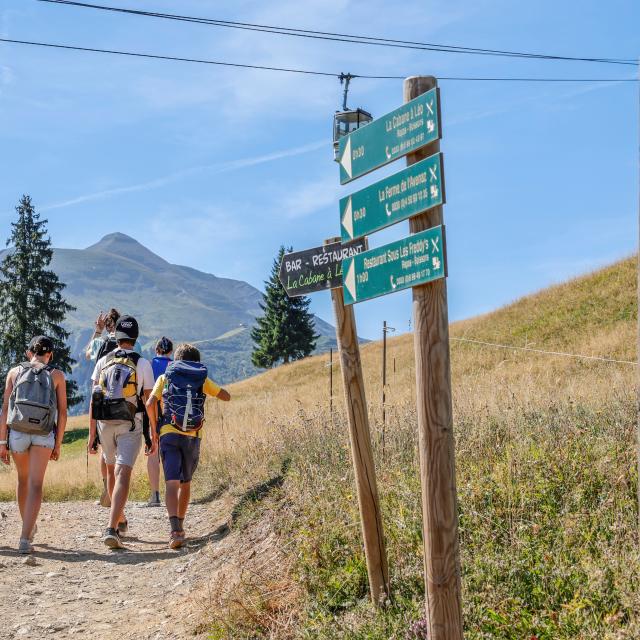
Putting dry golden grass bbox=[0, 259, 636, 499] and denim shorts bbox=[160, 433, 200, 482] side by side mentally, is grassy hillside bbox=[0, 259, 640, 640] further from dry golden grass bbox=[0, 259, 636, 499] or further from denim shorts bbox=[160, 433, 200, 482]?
denim shorts bbox=[160, 433, 200, 482]

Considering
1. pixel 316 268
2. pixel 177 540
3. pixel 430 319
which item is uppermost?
pixel 316 268

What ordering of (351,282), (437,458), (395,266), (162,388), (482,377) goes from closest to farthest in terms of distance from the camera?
(437,458), (395,266), (351,282), (162,388), (482,377)

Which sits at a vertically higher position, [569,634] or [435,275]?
[435,275]

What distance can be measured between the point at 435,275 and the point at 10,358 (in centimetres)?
4542

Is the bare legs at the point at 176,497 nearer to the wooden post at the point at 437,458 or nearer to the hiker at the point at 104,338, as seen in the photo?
the hiker at the point at 104,338

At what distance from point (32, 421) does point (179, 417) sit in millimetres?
1382

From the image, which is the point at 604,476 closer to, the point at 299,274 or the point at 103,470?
the point at 299,274

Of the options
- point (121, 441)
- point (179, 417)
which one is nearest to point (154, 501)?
point (121, 441)

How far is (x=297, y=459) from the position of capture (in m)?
8.73

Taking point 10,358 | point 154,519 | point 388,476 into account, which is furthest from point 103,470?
point 10,358

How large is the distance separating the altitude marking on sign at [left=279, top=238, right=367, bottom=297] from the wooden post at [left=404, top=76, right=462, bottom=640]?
1.03 m

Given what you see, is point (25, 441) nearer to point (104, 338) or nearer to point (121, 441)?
point (121, 441)

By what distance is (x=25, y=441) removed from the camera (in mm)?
7965

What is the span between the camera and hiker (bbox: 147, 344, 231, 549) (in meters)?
8.06
